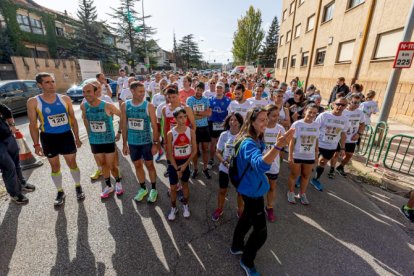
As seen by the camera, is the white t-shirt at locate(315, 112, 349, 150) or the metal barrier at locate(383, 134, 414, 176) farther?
the metal barrier at locate(383, 134, 414, 176)

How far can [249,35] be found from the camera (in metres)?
42.0

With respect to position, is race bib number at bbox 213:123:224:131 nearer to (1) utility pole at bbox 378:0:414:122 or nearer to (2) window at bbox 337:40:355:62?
(1) utility pole at bbox 378:0:414:122

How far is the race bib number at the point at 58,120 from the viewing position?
135 inches

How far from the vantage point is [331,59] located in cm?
1423

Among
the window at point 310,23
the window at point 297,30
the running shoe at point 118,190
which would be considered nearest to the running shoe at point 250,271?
the running shoe at point 118,190

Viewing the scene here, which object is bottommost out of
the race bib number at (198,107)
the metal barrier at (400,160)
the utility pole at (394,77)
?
the metal barrier at (400,160)

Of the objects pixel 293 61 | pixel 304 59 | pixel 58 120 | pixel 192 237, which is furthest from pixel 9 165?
pixel 293 61

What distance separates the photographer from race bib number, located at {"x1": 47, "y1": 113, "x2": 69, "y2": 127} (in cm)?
344

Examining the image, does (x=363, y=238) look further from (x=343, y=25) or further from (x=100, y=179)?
(x=343, y=25)

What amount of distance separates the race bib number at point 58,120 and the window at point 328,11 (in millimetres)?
18471

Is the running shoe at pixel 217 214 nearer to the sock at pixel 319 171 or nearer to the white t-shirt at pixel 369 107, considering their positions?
the sock at pixel 319 171

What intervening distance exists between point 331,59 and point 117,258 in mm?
16914

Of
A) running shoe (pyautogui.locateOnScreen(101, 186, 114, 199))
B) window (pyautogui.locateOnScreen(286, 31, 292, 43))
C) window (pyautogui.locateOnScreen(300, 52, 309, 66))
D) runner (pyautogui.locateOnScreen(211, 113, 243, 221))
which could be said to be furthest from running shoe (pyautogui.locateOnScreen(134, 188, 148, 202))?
window (pyautogui.locateOnScreen(286, 31, 292, 43))

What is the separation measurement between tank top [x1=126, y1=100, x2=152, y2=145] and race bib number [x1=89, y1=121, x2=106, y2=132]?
48 centimetres
